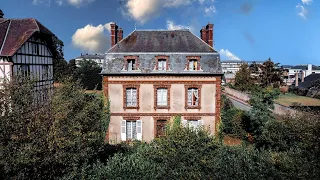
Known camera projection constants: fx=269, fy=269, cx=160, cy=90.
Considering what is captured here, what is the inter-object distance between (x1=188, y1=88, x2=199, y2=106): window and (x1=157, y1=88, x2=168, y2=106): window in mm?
1723

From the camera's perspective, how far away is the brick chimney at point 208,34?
21.4 m

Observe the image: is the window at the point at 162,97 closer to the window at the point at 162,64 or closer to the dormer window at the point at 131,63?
the window at the point at 162,64

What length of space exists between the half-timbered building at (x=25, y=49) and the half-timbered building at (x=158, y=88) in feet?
18.5

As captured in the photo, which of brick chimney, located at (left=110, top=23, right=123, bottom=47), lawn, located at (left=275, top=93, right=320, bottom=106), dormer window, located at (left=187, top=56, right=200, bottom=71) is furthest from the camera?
lawn, located at (left=275, top=93, right=320, bottom=106)

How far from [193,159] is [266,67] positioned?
4201 cm

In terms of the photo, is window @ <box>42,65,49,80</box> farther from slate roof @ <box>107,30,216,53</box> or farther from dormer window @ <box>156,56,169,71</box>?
dormer window @ <box>156,56,169,71</box>

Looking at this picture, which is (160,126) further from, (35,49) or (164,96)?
(35,49)

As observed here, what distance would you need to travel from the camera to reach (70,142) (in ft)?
31.1

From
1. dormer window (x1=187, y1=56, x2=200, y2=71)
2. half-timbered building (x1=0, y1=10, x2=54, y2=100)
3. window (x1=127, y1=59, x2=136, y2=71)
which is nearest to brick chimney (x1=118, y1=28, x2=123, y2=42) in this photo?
window (x1=127, y1=59, x2=136, y2=71)

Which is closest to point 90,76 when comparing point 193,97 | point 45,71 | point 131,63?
point 45,71

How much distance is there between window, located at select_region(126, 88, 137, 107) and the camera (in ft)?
65.5

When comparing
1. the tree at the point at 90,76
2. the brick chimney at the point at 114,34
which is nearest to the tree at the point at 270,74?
the tree at the point at 90,76

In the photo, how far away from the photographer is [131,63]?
20062mm

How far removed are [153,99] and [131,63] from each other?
10.3ft
